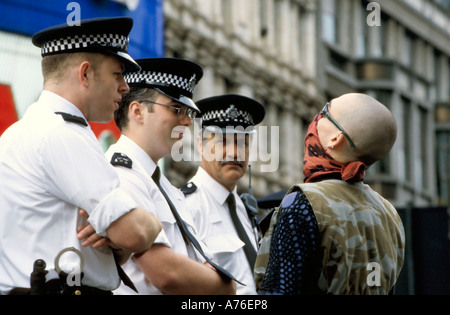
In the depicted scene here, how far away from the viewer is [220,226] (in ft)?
20.7

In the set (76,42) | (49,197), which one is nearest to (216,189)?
(76,42)

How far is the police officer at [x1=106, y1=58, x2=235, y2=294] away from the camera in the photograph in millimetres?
4445

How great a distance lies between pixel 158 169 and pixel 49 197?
122 centimetres

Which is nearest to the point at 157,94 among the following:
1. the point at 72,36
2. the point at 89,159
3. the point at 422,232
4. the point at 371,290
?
the point at 72,36

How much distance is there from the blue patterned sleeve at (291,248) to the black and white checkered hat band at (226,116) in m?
2.98

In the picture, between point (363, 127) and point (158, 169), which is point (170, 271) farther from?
point (363, 127)

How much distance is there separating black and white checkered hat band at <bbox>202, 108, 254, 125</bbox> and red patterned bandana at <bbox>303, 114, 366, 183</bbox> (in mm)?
2657

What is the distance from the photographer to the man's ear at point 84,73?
13.8 feet

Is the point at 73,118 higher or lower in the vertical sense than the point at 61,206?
higher

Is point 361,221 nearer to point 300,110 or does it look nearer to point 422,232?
point 422,232

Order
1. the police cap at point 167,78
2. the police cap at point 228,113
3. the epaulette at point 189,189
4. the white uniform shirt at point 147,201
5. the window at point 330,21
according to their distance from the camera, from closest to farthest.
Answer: the white uniform shirt at point 147,201 < the police cap at point 167,78 < the epaulette at point 189,189 < the police cap at point 228,113 < the window at point 330,21

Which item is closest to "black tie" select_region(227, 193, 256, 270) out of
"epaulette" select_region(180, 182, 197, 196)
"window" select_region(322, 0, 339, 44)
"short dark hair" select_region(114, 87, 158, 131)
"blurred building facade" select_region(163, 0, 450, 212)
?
"epaulette" select_region(180, 182, 197, 196)

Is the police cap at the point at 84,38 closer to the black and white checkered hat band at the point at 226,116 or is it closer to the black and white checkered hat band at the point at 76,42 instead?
the black and white checkered hat band at the point at 76,42

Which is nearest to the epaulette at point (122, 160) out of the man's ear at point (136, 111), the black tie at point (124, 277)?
the man's ear at point (136, 111)
